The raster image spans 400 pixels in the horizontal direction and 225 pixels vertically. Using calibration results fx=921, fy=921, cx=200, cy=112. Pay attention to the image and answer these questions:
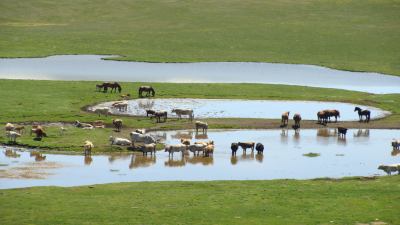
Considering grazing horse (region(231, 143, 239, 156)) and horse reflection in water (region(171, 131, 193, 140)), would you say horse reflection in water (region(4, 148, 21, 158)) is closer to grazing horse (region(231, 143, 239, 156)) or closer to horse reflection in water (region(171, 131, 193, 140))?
horse reflection in water (region(171, 131, 193, 140))

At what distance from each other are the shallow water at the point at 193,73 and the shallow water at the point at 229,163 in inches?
940

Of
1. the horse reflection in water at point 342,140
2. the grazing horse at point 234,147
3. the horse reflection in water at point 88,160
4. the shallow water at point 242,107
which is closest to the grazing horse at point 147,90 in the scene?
the shallow water at point 242,107

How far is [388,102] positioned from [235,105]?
11072 mm

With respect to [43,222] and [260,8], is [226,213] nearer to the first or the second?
[43,222]

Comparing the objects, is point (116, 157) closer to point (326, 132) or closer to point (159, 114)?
point (159, 114)

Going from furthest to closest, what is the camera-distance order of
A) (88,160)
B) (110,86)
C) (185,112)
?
(110,86)
(185,112)
(88,160)

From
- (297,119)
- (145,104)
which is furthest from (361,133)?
(145,104)

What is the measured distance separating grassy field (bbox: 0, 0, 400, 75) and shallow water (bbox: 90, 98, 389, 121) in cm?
2175

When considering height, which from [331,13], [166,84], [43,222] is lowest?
[43,222]

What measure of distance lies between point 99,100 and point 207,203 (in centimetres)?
2978

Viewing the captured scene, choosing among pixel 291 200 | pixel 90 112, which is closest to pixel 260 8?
pixel 90 112

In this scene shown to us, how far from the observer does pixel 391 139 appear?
173ft

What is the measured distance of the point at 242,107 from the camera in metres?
63.6

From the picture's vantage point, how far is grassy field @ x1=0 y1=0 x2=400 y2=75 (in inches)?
3706
